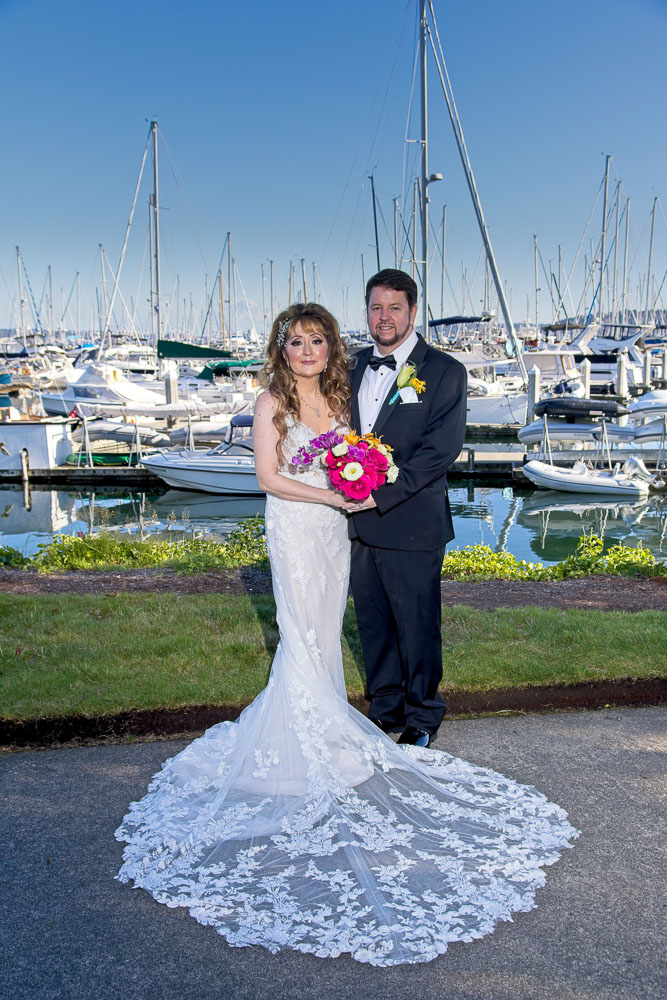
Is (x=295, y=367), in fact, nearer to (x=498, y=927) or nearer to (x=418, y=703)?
(x=418, y=703)

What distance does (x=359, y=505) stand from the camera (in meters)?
4.36

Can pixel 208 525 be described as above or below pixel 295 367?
below

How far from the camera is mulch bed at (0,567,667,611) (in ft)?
25.1

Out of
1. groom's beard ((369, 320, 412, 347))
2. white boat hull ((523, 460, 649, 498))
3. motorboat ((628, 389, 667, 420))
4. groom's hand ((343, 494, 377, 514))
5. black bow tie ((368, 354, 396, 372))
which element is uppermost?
groom's beard ((369, 320, 412, 347))

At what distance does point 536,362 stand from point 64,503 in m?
29.9

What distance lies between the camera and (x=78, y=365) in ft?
163

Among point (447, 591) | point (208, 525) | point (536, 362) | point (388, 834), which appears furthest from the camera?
point (536, 362)

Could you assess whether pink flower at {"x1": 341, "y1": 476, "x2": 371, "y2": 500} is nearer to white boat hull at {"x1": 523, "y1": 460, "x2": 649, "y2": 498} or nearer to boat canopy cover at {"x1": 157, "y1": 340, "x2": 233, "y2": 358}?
white boat hull at {"x1": 523, "y1": 460, "x2": 649, "y2": 498}

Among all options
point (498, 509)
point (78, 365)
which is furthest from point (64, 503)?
point (78, 365)

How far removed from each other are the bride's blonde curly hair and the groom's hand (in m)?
0.42

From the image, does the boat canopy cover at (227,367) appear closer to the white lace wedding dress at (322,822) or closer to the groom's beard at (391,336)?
the groom's beard at (391,336)

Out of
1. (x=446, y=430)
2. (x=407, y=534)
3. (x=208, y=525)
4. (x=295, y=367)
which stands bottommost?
(x=208, y=525)

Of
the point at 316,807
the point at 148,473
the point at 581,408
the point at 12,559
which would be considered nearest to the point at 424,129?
the point at 581,408

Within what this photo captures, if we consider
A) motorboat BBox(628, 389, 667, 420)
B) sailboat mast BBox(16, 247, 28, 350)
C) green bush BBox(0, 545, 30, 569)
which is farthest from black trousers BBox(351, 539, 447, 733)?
sailboat mast BBox(16, 247, 28, 350)
